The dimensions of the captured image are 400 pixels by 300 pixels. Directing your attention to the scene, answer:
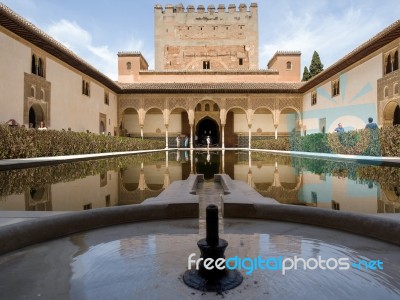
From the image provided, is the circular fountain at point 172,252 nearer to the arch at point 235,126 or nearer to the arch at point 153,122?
the arch at point 153,122

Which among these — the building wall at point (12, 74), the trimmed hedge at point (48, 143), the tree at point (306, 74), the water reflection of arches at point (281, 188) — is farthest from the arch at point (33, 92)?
the tree at point (306, 74)

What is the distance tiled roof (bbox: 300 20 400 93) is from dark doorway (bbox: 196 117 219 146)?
12.5 m

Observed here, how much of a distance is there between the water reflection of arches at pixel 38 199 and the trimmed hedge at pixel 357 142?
1057 centimetres

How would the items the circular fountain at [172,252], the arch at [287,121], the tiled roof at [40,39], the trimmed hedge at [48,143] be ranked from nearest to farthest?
1. the circular fountain at [172,252]
2. the trimmed hedge at [48,143]
3. the tiled roof at [40,39]
4. the arch at [287,121]

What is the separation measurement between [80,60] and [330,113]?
567 inches

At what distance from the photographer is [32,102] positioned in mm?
13836

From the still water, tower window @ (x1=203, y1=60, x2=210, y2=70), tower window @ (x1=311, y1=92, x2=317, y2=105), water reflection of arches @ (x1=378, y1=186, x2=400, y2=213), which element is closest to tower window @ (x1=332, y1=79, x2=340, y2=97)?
tower window @ (x1=311, y1=92, x2=317, y2=105)

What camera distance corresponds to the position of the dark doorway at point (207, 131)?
3166cm

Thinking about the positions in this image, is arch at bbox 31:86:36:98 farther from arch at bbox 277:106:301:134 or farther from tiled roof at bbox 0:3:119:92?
arch at bbox 277:106:301:134

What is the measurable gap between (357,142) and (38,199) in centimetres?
1211

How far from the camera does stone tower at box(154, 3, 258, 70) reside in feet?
109

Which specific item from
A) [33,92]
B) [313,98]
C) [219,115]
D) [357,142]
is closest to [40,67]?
[33,92]

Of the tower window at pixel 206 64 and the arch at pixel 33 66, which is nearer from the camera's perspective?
the arch at pixel 33 66

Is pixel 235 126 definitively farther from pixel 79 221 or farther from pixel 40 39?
pixel 79 221
